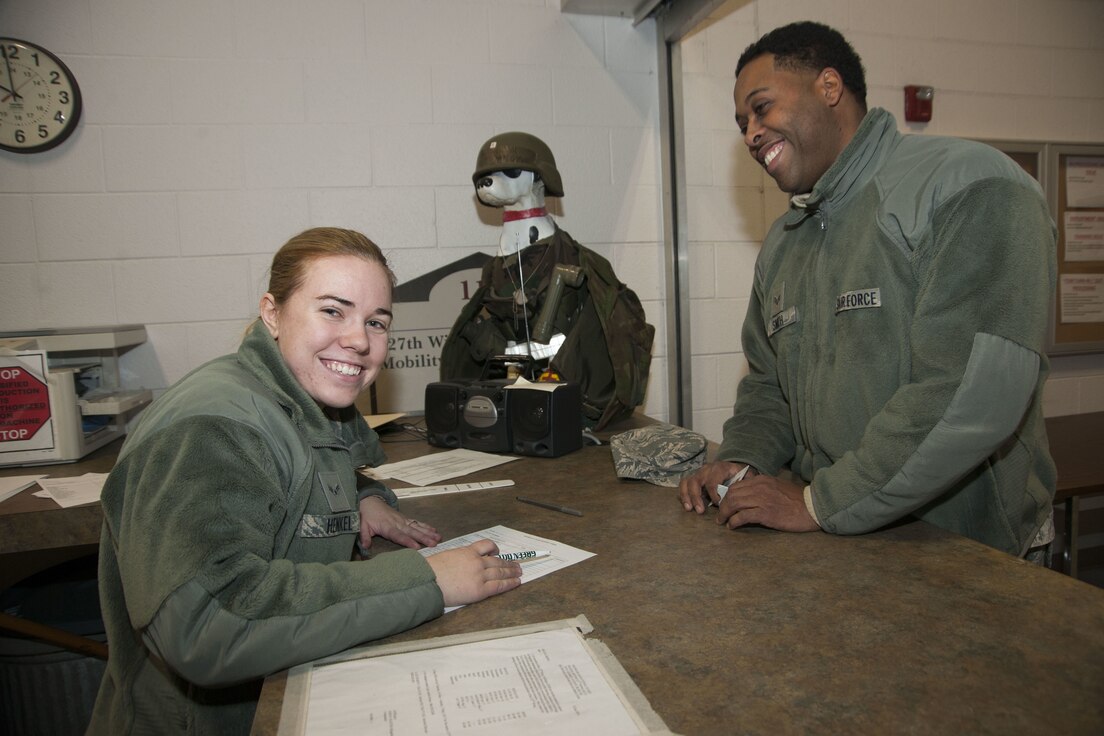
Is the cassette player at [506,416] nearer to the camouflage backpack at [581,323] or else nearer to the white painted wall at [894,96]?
the camouflage backpack at [581,323]

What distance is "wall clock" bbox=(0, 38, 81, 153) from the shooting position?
2.54 meters

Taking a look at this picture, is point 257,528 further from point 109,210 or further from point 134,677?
point 109,210

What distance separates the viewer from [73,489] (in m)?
1.88

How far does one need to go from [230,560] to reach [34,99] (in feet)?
8.37

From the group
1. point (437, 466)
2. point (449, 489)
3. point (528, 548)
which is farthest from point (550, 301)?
point (528, 548)

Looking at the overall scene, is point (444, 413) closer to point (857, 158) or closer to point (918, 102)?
point (857, 158)

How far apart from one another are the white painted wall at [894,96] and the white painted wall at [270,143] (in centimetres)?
29

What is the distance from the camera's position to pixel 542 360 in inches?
95.5

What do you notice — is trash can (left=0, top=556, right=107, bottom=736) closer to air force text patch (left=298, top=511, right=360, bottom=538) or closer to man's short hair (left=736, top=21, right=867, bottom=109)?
air force text patch (left=298, top=511, right=360, bottom=538)

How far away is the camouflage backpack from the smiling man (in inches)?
24.5

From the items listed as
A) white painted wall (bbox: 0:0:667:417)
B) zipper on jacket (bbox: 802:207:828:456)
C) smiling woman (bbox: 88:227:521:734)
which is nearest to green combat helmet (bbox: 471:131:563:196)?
white painted wall (bbox: 0:0:667:417)

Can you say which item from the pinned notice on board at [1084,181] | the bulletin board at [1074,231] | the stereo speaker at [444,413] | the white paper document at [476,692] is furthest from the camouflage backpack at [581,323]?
the pinned notice on board at [1084,181]

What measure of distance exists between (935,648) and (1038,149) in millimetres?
3560

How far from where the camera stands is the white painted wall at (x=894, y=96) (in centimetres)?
321
